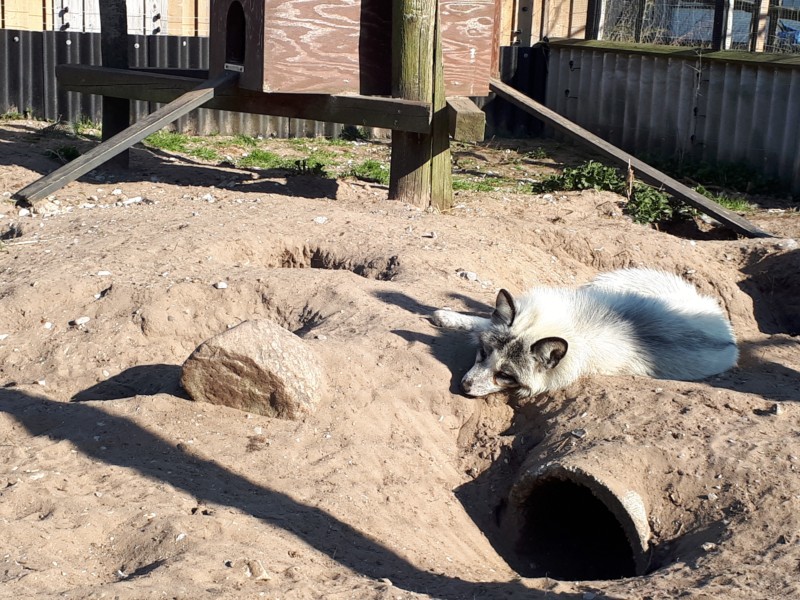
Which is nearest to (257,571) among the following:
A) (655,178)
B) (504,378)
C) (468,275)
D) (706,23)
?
(504,378)

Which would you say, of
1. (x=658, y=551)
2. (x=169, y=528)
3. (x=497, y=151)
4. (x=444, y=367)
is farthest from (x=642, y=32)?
(x=169, y=528)

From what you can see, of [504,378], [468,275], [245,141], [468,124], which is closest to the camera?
[504,378]

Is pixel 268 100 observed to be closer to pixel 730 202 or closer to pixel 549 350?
pixel 549 350

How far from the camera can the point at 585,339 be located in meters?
4.93

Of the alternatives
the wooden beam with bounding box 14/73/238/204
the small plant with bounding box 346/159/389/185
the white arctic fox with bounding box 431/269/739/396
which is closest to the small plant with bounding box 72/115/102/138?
the small plant with bounding box 346/159/389/185

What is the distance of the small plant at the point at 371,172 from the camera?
9.65 meters

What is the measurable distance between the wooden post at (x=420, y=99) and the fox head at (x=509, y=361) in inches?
128

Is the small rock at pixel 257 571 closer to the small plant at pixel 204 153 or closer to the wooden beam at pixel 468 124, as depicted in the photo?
the wooden beam at pixel 468 124

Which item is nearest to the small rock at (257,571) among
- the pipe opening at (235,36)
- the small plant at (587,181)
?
the pipe opening at (235,36)

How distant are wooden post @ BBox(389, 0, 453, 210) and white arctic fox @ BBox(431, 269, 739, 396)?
9.20 ft

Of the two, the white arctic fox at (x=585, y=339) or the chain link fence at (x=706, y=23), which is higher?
the chain link fence at (x=706, y=23)

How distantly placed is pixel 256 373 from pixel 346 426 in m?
0.47

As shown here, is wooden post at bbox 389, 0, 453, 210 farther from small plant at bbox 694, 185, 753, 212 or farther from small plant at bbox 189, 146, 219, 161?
small plant at bbox 694, 185, 753, 212

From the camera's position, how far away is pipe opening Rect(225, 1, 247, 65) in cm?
810
